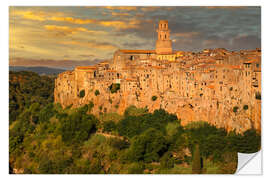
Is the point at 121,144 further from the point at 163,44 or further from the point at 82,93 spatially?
the point at 163,44

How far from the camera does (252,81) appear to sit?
16672mm

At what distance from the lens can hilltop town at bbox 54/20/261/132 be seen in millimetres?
17047

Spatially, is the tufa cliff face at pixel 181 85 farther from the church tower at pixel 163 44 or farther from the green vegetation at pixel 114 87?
the church tower at pixel 163 44

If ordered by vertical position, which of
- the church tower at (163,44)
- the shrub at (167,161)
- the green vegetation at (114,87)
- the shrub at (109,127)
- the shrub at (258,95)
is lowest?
the shrub at (167,161)

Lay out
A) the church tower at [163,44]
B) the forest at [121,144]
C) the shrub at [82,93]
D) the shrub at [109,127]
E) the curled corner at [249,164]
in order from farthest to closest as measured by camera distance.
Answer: the shrub at [82,93] → the church tower at [163,44] → the shrub at [109,127] → the forest at [121,144] → the curled corner at [249,164]

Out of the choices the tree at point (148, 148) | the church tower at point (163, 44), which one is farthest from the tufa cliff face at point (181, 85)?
the tree at point (148, 148)

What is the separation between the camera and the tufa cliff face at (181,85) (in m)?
17.0

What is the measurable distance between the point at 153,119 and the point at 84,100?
6.06m

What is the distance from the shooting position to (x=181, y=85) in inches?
848

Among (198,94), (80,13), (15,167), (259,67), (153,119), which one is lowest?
(15,167)

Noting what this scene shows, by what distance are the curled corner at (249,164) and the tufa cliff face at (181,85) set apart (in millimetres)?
1302

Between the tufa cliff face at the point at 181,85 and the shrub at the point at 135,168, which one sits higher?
the tufa cliff face at the point at 181,85

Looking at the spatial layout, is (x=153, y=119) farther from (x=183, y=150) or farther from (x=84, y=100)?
(x=84, y=100)

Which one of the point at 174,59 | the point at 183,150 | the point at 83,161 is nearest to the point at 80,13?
the point at 83,161
